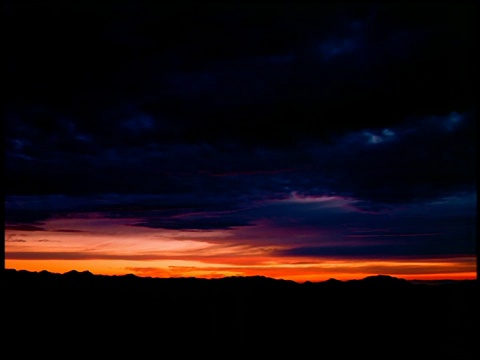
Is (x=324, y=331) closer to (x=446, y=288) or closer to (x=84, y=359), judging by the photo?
(x=446, y=288)

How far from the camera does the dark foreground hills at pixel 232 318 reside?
16.8 metres

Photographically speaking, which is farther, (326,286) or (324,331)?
(326,286)

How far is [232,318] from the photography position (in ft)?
65.9

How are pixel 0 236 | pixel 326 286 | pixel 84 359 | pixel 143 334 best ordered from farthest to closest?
1. pixel 326 286
2. pixel 143 334
3. pixel 84 359
4. pixel 0 236

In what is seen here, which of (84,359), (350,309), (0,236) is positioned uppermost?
(0,236)

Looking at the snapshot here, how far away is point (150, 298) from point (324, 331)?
8139mm

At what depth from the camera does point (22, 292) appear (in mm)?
20672

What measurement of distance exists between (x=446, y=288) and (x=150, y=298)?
45.1 ft

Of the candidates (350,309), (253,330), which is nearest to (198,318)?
(253,330)

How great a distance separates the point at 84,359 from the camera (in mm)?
15555

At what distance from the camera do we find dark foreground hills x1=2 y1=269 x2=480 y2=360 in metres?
16.8

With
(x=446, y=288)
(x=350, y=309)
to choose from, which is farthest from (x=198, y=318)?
(x=446, y=288)

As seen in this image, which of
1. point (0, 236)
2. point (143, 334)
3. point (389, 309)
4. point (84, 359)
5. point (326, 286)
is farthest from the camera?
point (326, 286)

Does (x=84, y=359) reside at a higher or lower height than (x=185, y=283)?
lower
